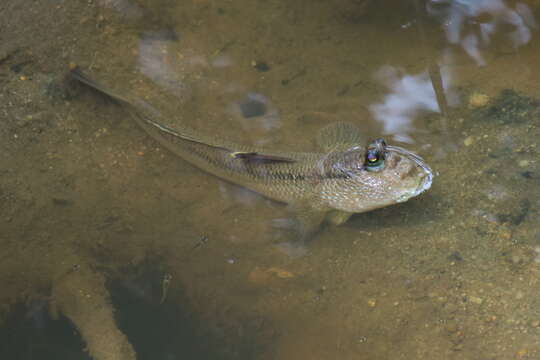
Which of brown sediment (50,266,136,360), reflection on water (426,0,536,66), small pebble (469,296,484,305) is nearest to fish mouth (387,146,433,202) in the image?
small pebble (469,296,484,305)

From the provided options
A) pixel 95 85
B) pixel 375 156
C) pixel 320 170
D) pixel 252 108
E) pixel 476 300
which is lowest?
pixel 476 300

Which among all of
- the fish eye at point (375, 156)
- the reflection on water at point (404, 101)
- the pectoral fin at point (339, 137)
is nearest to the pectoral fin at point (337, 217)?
the fish eye at point (375, 156)

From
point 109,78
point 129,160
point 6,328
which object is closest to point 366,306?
point 129,160

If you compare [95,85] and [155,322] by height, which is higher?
[95,85]

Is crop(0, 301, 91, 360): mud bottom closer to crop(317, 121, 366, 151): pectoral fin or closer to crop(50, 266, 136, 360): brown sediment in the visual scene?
crop(50, 266, 136, 360): brown sediment

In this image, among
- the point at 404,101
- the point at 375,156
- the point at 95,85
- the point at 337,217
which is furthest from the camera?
the point at 95,85

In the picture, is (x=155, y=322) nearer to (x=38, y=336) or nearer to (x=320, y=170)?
(x=38, y=336)

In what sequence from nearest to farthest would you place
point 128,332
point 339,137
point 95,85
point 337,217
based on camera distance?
point 128,332
point 337,217
point 339,137
point 95,85

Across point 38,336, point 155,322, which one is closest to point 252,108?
point 155,322
